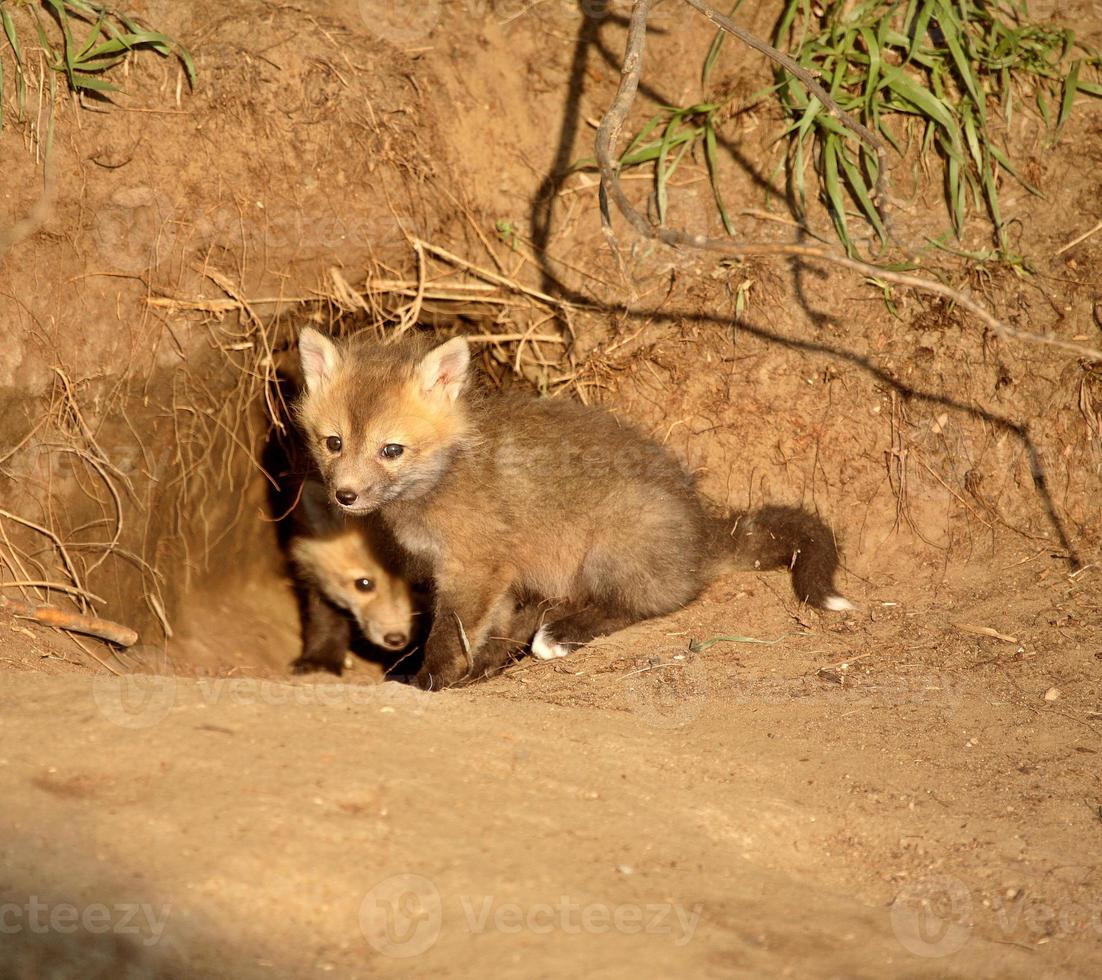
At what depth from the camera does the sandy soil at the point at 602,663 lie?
7.31 ft

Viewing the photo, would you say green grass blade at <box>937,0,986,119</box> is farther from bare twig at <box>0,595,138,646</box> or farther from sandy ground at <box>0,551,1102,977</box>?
bare twig at <box>0,595,138,646</box>

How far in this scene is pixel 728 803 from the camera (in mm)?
2838

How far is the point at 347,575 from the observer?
537 centimetres

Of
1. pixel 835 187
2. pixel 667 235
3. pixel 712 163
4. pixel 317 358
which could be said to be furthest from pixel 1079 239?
pixel 317 358

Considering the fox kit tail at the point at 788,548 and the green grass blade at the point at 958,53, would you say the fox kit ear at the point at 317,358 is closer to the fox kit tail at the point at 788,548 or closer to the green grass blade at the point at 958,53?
the fox kit tail at the point at 788,548

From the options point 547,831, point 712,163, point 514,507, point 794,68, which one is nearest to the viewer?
point 547,831

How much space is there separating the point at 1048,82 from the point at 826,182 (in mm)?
1172

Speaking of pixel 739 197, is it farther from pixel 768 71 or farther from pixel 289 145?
pixel 289 145

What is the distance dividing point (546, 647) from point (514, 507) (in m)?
0.63

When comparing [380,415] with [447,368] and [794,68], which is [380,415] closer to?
[447,368]

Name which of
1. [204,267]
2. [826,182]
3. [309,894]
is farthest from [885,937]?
[204,267]

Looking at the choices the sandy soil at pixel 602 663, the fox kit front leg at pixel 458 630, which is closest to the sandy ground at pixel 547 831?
the sandy soil at pixel 602 663

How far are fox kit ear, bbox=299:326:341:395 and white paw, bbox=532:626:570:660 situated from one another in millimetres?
1410

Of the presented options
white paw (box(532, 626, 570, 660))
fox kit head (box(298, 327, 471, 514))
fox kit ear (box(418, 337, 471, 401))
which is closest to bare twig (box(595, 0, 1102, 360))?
fox kit ear (box(418, 337, 471, 401))
